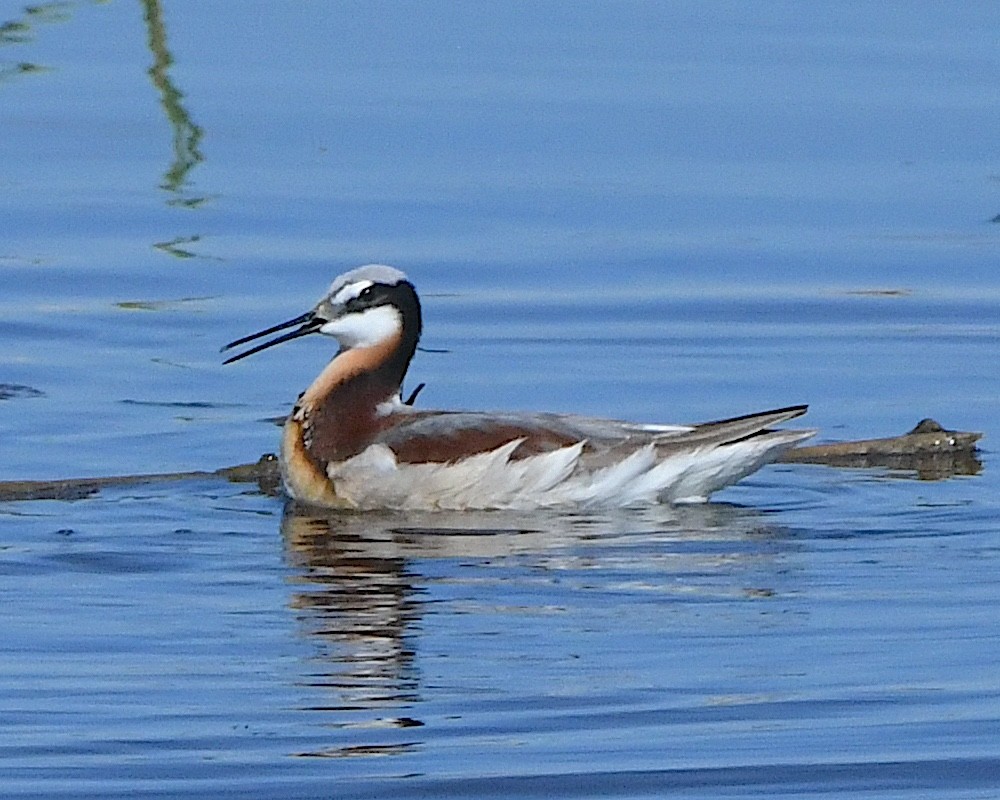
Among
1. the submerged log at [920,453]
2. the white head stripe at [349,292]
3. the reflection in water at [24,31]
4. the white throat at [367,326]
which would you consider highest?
the reflection in water at [24,31]

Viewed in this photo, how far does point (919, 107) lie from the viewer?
67.9 ft

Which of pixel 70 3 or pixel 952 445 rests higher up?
pixel 70 3

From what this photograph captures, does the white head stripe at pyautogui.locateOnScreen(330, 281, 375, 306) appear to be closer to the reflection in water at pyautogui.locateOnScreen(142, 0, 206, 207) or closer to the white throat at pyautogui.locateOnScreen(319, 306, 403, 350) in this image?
the white throat at pyautogui.locateOnScreen(319, 306, 403, 350)

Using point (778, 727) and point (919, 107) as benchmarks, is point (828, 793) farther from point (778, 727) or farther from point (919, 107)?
point (919, 107)

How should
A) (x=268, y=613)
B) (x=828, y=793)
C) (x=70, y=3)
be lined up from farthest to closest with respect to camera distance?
(x=70, y=3) → (x=268, y=613) → (x=828, y=793)

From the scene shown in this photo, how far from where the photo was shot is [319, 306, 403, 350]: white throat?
14.0 metres

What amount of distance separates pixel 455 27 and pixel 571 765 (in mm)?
14715

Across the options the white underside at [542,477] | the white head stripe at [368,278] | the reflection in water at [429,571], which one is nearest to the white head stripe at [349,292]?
the white head stripe at [368,278]

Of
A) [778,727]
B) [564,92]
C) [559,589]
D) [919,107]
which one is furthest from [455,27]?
[778,727]

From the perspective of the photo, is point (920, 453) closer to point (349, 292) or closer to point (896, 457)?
point (896, 457)

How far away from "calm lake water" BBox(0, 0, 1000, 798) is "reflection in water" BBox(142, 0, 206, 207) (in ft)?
0.13

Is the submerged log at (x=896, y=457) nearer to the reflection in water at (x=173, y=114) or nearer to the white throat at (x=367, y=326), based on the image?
the white throat at (x=367, y=326)

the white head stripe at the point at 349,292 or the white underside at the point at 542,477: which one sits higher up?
the white head stripe at the point at 349,292

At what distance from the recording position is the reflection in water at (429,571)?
9906mm
